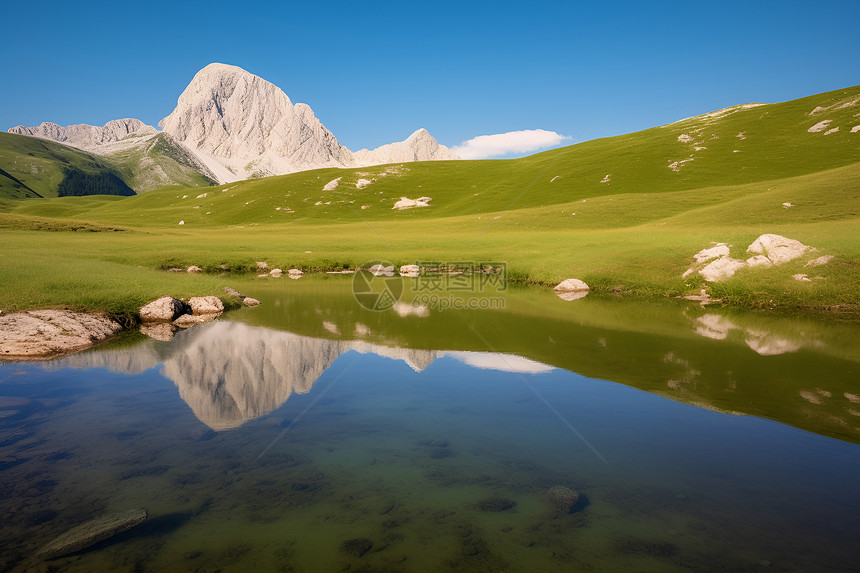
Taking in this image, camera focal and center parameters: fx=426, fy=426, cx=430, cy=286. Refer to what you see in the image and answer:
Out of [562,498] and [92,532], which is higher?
[92,532]

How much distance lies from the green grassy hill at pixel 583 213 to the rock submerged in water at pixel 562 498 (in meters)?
24.3

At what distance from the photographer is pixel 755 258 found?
1214 inches

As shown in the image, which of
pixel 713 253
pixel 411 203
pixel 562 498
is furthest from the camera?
pixel 411 203

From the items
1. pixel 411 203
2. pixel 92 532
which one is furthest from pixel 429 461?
pixel 411 203

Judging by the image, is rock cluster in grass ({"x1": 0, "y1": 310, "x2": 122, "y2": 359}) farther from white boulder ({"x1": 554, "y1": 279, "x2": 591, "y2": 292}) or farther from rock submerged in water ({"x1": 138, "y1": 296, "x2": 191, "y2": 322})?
white boulder ({"x1": 554, "y1": 279, "x2": 591, "y2": 292})

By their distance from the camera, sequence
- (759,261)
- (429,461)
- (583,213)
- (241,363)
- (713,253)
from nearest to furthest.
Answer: (429,461) → (241,363) → (759,261) → (713,253) → (583,213)

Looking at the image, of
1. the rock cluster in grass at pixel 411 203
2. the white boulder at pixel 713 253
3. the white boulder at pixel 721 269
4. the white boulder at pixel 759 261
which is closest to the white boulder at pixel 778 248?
the white boulder at pixel 759 261

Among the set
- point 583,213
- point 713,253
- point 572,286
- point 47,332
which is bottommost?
point 572,286

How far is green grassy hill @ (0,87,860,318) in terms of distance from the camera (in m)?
35.1

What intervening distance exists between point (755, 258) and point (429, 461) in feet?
107

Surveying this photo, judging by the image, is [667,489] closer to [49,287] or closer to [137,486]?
[137,486]

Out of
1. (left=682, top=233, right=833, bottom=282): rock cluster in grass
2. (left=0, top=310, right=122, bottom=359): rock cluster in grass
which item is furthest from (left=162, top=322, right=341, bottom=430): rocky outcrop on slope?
(left=682, top=233, right=833, bottom=282): rock cluster in grass

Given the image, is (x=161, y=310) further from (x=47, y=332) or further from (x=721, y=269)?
(x=721, y=269)

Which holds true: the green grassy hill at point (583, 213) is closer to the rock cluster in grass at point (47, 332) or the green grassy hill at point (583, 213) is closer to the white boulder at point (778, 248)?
the white boulder at point (778, 248)
